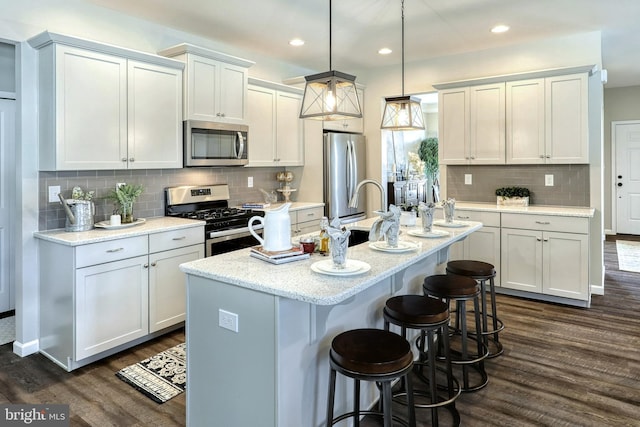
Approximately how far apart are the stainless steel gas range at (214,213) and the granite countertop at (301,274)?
1.44 meters

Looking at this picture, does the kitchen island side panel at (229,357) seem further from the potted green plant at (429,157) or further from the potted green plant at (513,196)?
the potted green plant at (429,157)

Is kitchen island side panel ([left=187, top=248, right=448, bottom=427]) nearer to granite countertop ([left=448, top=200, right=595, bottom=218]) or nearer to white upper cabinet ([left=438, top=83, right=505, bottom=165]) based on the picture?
granite countertop ([left=448, top=200, right=595, bottom=218])

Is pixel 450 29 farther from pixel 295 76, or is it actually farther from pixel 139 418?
pixel 139 418

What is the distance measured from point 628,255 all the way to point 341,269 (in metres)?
6.34

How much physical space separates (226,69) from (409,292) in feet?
8.97

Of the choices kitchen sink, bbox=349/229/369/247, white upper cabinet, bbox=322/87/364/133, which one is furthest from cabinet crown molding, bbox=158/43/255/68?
kitchen sink, bbox=349/229/369/247

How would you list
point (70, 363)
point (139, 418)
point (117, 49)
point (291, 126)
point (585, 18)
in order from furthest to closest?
point (291, 126), point (585, 18), point (117, 49), point (70, 363), point (139, 418)

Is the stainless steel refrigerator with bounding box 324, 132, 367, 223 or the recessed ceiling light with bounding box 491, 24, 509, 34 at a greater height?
the recessed ceiling light with bounding box 491, 24, 509, 34

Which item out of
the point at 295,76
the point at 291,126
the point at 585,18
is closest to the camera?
the point at 585,18

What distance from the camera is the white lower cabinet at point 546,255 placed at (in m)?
4.12

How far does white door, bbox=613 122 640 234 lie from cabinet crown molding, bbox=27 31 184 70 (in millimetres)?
7906

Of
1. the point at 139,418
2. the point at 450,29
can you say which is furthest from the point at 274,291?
the point at 450,29

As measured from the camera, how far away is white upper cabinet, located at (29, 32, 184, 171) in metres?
3.03

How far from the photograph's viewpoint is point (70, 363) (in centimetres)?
292
